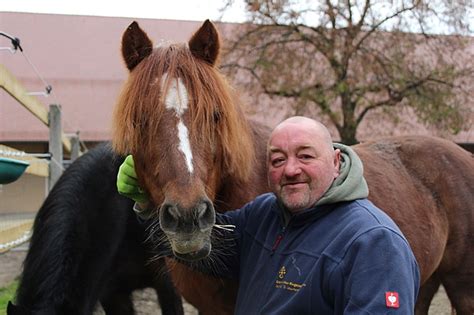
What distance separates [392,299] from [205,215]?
711 mm

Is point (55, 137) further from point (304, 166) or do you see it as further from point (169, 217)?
point (304, 166)

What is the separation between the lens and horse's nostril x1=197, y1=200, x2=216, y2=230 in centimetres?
200

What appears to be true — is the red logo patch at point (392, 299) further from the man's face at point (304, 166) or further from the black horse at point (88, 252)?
the black horse at point (88, 252)

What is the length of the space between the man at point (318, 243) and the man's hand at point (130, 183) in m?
0.50

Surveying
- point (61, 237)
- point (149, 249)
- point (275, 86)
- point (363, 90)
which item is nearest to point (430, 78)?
point (363, 90)

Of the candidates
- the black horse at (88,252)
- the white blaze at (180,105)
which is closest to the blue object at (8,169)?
the black horse at (88,252)

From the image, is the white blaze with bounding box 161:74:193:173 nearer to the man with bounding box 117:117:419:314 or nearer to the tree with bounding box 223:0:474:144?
the man with bounding box 117:117:419:314

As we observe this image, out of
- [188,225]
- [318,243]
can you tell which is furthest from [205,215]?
[318,243]

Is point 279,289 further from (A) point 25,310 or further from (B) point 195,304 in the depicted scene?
(A) point 25,310

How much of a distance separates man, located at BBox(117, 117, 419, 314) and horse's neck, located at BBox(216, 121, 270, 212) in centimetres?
34

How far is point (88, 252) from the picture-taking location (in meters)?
3.70

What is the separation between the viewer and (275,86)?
15.5 meters

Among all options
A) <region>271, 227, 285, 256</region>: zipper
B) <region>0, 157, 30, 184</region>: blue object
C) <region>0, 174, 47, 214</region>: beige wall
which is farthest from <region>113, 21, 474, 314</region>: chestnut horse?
<region>0, 174, 47, 214</region>: beige wall

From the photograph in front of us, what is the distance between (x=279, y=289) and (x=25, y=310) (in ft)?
4.92
